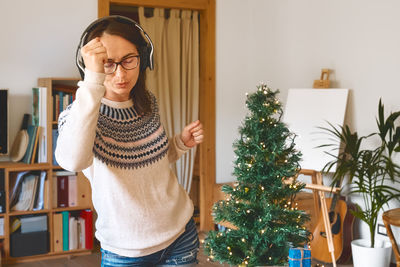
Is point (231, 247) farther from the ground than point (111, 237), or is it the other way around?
point (111, 237)

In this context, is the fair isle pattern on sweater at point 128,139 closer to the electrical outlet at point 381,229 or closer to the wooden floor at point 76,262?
the wooden floor at point 76,262

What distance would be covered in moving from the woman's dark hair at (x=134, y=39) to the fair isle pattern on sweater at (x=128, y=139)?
3 centimetres

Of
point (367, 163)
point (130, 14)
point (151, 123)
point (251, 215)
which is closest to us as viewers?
point (151, 123)

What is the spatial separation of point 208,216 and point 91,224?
1258mm

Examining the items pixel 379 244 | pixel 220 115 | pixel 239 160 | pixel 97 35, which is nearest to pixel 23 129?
pixel 220 115

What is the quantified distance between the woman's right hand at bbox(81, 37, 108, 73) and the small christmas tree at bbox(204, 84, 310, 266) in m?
1.11

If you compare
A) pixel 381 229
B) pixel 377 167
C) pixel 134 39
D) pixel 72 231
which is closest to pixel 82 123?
pixel 134 39

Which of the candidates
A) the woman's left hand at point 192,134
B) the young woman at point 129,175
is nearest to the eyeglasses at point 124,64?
the young woman at point 129,175

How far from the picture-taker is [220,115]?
519 centimetres

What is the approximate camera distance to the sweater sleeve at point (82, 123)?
111 cm

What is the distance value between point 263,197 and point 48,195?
2.47 meters

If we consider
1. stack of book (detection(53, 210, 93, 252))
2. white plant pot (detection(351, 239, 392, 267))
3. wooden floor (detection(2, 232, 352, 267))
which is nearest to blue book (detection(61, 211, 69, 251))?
stack of book (detection(53, 210, 93, 252))

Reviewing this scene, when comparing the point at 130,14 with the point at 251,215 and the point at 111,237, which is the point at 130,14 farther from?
the point at 111,237

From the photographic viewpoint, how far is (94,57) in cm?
113
